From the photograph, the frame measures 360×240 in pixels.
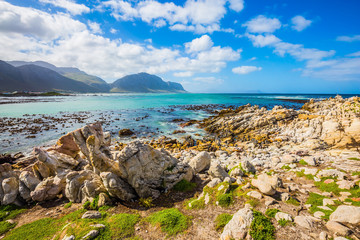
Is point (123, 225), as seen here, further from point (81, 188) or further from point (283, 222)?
point (283, 222)

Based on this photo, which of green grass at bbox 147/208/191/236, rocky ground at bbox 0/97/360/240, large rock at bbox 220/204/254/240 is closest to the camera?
large rock at bbox 220/204/254/240

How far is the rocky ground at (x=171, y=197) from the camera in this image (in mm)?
6574

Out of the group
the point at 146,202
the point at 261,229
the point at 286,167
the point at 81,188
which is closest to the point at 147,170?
the point at 146,202

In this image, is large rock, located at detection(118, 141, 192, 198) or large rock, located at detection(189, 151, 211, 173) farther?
large rock, located at detection(189, 151, 211, 173)

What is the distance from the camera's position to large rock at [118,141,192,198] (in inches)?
411

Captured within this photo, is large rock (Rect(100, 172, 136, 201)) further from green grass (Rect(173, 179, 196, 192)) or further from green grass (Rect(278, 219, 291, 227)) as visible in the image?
green grass (Rect(278, 219, 291, 227))

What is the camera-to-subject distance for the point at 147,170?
35.9 ft

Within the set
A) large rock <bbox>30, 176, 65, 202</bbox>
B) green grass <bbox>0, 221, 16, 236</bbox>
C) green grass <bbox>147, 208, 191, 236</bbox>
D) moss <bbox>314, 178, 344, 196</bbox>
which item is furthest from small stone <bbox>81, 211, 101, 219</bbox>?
moss <bbox>314, 178, 344, 196</bbox>

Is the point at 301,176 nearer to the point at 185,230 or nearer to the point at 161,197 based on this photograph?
the point at 185,230

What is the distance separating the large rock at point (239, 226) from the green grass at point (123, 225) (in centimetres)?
441

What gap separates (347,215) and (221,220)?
5038 millimetres

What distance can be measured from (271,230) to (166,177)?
711 centimetres

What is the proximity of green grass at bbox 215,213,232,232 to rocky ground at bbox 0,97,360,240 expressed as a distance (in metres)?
0.05

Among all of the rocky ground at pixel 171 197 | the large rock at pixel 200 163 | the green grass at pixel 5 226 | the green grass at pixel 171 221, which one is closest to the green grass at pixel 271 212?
the rocky ground at pixel 171 197
